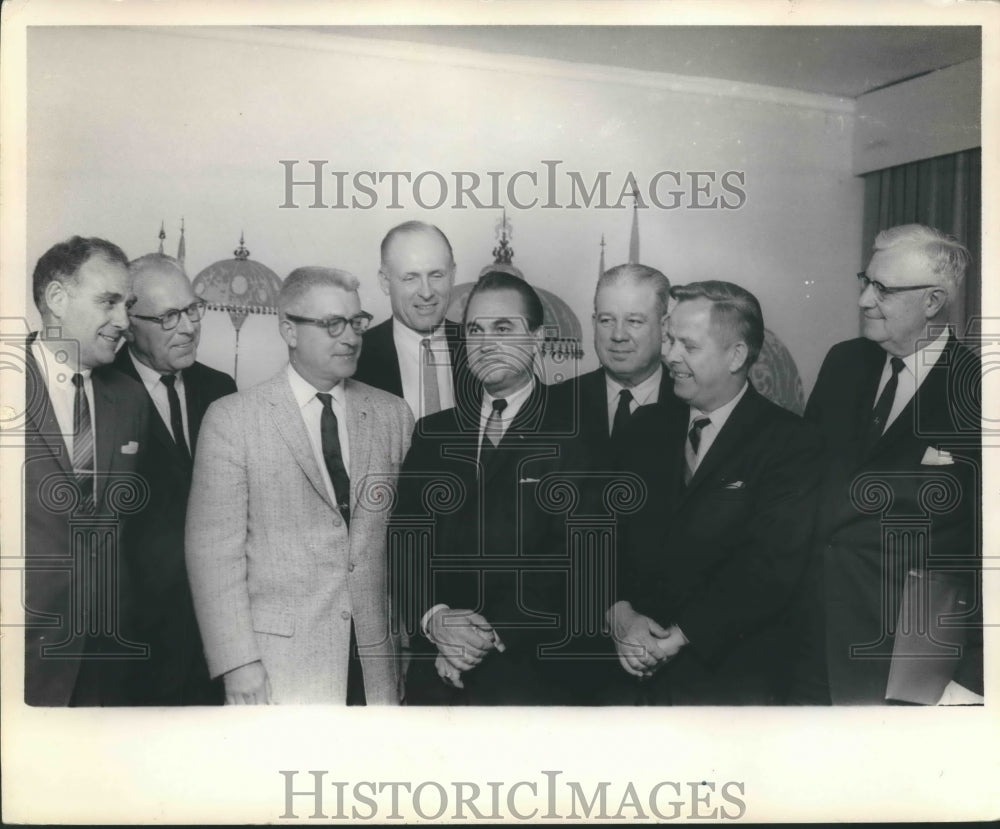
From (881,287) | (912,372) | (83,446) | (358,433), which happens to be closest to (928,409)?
(912,372)

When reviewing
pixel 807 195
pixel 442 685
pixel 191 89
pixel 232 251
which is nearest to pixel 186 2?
pixel 191 89

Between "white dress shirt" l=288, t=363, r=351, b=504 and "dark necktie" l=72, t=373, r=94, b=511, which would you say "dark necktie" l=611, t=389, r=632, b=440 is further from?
"dark necktie" l=72, t=373, r=94, b=511

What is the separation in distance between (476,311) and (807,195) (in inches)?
41.9

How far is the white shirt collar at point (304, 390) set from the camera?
3.45m

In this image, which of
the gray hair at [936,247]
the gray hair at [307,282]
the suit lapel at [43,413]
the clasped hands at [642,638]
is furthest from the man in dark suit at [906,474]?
the suit lapel at [43,413]

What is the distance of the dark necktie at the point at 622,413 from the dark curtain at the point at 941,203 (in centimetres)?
83

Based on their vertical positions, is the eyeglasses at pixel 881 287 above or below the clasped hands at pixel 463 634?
above

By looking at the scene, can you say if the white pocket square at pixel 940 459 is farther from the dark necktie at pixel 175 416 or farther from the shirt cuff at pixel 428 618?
the dark necktie at pixel 175 416

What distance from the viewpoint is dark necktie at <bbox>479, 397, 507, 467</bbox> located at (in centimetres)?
344

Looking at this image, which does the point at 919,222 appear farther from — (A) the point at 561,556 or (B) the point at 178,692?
→ (B) the point at 178,692

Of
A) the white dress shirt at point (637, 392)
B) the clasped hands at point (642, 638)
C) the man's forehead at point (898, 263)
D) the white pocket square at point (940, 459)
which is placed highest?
the man's forehead at point (898, 263)

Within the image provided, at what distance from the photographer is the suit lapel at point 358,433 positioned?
11.3 ft

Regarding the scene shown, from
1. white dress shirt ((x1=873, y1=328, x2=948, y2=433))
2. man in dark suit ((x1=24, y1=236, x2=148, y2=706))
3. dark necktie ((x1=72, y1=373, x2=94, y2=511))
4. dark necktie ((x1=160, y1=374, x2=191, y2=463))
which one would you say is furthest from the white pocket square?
dark necktie ((x1=72, y1=373, x2=94, y2=511))

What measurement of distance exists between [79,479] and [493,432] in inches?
49.1
